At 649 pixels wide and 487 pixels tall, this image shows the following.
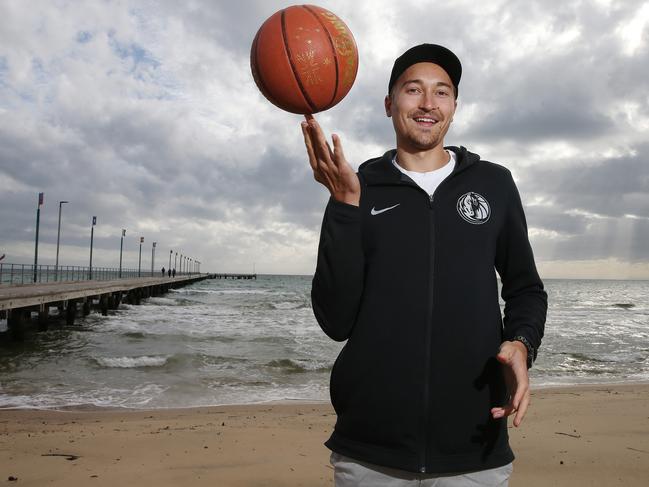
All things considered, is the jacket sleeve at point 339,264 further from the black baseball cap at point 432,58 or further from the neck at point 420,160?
the black baseball cap at point 432,58

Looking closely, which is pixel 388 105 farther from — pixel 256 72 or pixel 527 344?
pixel 527 344

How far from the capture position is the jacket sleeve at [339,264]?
71.4 inches

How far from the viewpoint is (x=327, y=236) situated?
1840 millimetres

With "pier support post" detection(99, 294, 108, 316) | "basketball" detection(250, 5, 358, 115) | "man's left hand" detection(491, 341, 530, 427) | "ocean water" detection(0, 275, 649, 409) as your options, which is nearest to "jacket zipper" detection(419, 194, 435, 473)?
"man's left hand" detection(491, 341, 530, 427)

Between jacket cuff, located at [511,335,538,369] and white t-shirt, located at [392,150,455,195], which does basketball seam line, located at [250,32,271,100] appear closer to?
white t-shirt, located at [392,150,455,195]

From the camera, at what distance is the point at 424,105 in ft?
6.64

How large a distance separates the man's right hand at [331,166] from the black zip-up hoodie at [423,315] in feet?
0.13

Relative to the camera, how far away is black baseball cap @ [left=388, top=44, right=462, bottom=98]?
2055mm

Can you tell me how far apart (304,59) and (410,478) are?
5.13 feet

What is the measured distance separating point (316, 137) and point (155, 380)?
36.0 ft

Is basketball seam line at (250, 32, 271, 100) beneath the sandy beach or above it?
above

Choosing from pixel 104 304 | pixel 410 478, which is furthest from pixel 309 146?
pixel 104 304

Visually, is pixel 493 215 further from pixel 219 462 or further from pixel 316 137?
pixel 219 462

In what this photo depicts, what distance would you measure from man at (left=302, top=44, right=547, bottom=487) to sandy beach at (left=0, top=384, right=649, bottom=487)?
345cm
